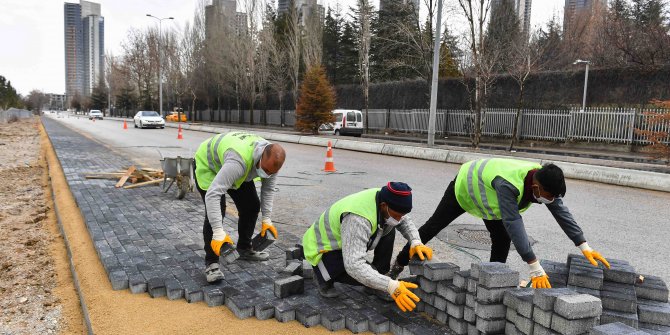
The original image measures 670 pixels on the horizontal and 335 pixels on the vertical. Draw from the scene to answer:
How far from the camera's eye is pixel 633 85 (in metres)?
22.6

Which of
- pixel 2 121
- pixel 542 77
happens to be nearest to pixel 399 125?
pixel 542 77

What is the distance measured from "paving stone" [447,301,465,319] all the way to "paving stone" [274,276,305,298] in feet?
3.97

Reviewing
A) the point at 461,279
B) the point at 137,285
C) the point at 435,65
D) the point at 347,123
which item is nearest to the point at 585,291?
the point at 461,279

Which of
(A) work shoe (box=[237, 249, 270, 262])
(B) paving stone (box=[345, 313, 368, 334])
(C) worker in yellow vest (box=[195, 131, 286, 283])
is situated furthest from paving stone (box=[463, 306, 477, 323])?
(A) work shoe (box=[237, 249, 270, 262])

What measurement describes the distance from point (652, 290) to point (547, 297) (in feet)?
4.08

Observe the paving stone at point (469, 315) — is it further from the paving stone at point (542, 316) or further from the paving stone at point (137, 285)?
the paving stone at point (137, 285)

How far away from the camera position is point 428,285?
330 centimetres

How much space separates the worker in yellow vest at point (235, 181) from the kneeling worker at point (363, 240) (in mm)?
688

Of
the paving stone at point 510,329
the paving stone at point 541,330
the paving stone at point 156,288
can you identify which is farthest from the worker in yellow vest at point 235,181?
the paving stone at point 541,330

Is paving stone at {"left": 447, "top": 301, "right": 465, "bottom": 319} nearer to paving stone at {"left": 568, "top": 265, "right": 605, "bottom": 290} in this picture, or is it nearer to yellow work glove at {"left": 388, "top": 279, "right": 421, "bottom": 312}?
yellow work glove at {"left": 388, "top": 279, "right": 421, "bottom": 312}

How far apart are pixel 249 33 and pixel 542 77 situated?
27.8m

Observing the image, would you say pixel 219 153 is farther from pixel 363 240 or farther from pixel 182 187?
pixel 182 187

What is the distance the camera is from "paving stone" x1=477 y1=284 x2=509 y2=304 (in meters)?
2.87

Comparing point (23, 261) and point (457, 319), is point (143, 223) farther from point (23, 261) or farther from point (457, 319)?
point (457, 319)
